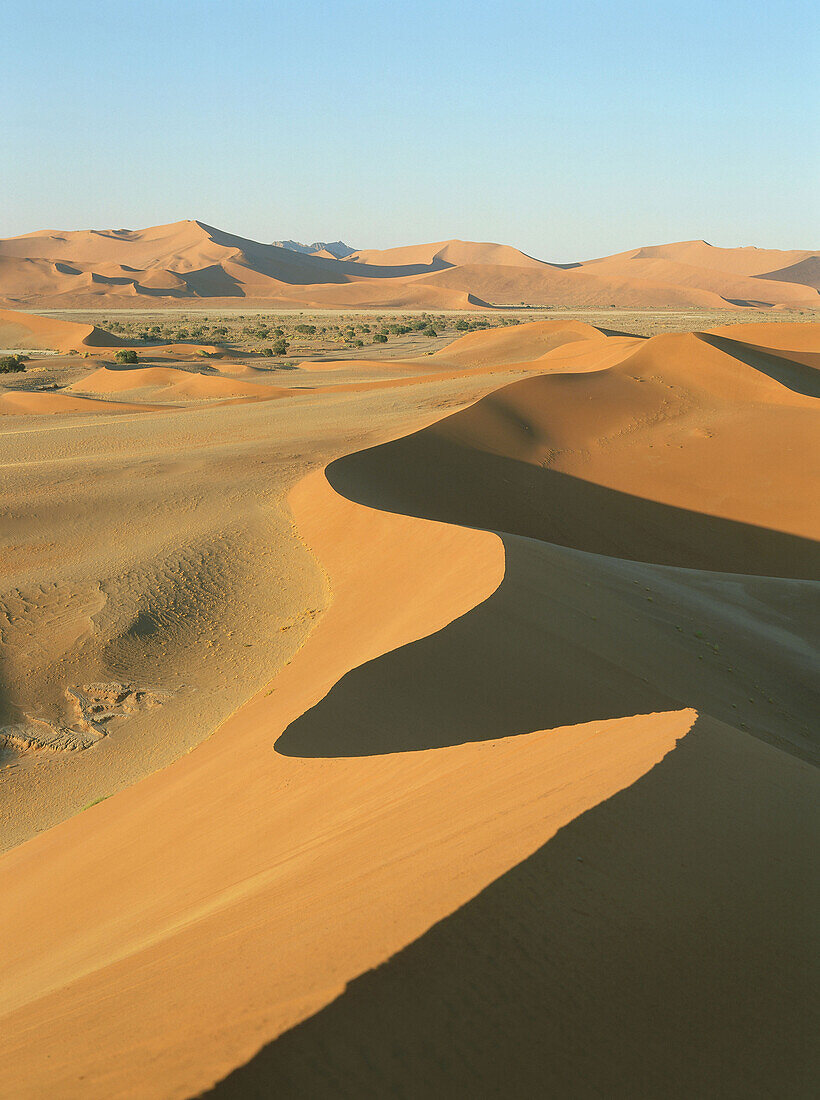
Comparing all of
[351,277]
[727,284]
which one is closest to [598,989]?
[727,284]

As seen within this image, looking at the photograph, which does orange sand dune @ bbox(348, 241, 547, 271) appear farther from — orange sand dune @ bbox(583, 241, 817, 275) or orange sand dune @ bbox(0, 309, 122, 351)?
orange sand dune @ bbox(0, 309, 122, 351)

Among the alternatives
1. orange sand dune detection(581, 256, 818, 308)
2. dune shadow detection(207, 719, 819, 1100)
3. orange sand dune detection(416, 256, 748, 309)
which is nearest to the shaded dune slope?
dune shadow detection(207, 719, 819, 1100)

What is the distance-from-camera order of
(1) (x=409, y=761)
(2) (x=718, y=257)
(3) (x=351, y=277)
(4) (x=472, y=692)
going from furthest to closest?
(2) (x=718, y=257), (3) (x=351, y=277), (4) (x=472, y=692), (1) (x=409, y=761)

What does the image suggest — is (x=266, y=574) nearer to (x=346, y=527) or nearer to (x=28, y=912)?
(x=346, y=527)

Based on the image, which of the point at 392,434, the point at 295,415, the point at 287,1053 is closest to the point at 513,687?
the point at 287,1053

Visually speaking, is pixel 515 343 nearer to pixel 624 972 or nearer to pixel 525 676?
pixel 525 676

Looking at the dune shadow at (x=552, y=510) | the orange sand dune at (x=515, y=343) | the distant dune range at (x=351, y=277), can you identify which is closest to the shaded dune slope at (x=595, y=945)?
the dune shadow at (x=552, y=510)
